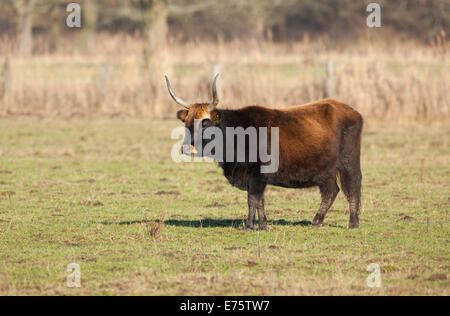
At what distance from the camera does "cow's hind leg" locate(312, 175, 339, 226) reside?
28.8 ft

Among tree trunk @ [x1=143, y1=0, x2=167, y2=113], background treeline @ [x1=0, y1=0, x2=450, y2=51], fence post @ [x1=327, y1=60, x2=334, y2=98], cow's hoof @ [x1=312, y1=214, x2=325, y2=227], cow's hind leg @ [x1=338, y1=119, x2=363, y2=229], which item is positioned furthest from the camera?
background treeline @ [x1=0, y1=0, x2=450, y2=51]

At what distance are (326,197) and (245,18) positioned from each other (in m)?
38.4

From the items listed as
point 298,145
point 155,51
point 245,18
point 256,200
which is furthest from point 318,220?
point 245,18

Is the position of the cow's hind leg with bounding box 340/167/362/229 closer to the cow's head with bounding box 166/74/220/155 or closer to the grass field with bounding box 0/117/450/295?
the grass field with bounding box 0/117/450/295

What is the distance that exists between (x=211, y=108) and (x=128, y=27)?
3957cm

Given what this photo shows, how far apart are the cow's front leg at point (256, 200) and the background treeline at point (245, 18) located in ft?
81.9

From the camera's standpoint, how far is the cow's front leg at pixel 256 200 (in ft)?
27.3

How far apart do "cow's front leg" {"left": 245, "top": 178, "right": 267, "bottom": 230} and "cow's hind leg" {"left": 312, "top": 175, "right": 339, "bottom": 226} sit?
0.68m

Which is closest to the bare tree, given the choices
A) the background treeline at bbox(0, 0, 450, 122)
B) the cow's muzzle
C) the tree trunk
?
the background treeline at bbox(0, 0, 450, 122)

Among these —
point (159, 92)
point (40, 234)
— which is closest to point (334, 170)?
point (40, 234)

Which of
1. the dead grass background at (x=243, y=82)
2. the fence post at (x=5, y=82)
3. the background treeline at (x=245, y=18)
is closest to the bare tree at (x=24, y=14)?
the background treeline at (x=245, y=18)

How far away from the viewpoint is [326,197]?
8.91 metres

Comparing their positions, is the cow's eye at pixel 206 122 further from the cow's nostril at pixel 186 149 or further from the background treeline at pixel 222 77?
the background treeline at pixel 222 77

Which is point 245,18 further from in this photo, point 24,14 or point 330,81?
point 330,81
